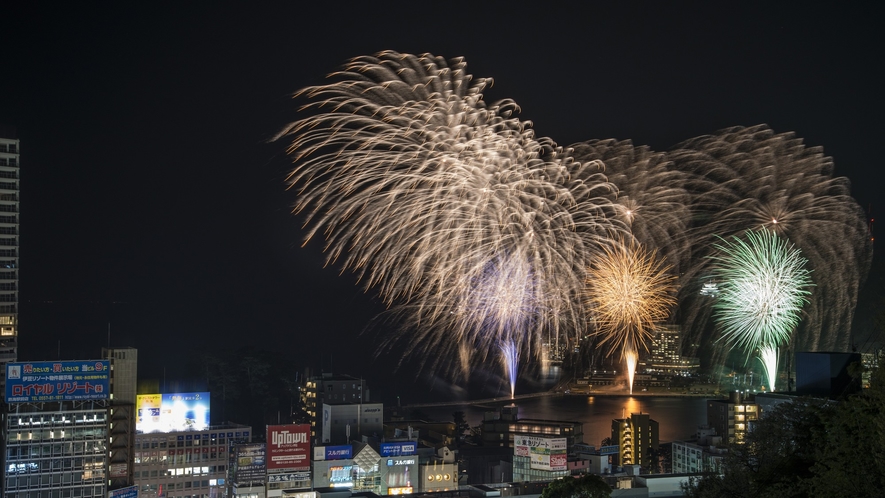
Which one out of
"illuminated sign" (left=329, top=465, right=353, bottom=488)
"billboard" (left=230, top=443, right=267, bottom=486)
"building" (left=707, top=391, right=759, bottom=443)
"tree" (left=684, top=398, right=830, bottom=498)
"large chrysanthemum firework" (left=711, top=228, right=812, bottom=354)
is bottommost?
"illuminated sign" (left=329, top=465, right=353, bottom=488)

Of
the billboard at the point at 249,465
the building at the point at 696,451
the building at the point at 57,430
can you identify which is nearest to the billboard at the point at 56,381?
the building at the point at 57,430

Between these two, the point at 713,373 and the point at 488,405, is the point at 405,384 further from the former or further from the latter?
the point at 713,373

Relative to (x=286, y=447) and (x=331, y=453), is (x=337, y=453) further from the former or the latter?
(x=286, y=447)

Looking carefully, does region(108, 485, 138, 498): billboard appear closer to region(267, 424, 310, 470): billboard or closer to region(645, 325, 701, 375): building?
region(267, 424, 310, 470): billboard

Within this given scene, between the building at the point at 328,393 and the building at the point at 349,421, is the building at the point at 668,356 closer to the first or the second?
the building at the point at 328,393

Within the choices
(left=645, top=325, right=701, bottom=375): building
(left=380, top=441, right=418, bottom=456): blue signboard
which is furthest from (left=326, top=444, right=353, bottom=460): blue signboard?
(left=645, top=325, right=701, bottom=375): building

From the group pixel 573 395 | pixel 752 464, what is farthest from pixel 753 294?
pixel 573 395
